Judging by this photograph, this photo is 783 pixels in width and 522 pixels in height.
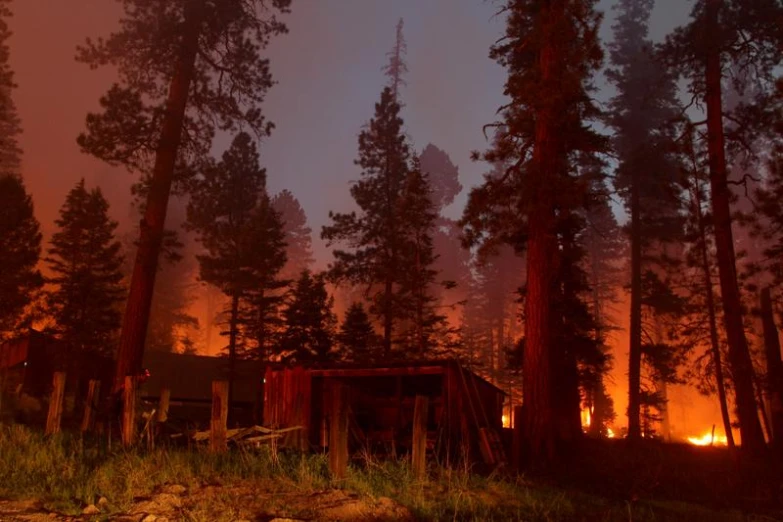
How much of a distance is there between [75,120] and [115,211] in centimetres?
5613

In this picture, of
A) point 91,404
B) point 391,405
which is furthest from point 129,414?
point 391,405

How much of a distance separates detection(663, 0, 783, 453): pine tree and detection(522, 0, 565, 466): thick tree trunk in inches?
270

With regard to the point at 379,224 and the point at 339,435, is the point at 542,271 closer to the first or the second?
the point at 339,435

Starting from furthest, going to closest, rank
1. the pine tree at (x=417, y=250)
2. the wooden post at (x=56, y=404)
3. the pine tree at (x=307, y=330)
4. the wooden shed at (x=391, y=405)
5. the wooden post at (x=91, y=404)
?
the pine tree at (x=307, y=330) → the pine tree at (x=417, y=250) → the wooden shed at (x=391, y=405) → the wooden post at (x=91, y=404) → the wooden post at (x=56, y=404)

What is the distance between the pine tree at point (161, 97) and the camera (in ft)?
55.2

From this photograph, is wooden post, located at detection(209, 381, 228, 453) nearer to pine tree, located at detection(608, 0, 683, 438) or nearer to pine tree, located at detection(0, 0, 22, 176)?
pine tree, located at detection(608, 0, 683, 438)

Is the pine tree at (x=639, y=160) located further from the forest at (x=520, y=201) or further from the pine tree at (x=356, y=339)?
the pine tree at (x=356, y=339)

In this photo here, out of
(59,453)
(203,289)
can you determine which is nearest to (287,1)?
(59,453)

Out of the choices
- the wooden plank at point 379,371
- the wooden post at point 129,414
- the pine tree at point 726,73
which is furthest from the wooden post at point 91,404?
the pine tree at point 726,73

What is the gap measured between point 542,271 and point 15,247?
26.7 metres

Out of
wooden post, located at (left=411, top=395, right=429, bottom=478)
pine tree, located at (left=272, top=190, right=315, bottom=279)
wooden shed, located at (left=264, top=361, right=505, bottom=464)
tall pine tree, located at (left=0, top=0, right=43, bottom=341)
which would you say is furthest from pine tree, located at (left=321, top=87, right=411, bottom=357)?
pine tree, located at (left=272, top=190, right=315, bottom=279)

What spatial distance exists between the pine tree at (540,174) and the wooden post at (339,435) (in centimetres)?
576

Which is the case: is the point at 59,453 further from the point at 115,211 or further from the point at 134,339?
the point at 115,211

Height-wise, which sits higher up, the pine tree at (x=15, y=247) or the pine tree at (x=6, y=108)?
the pine tree at (x=6, y=108)
